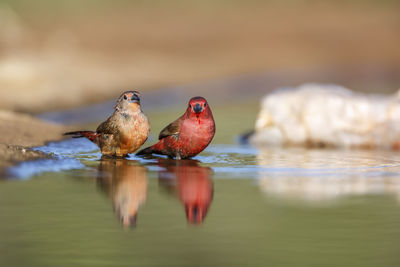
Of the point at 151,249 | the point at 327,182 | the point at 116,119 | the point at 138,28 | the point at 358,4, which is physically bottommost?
the point at 151,249

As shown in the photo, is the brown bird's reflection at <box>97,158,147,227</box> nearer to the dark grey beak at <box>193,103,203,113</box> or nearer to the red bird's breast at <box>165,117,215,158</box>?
the red bird's breast at <box>165,117,215,158</box>

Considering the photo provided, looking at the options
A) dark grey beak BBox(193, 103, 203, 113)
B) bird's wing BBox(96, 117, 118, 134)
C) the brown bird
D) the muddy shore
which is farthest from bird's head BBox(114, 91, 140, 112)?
the muddy shore

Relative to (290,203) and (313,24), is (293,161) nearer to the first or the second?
(290,203)

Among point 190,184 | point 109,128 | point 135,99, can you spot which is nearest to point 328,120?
point 135,99

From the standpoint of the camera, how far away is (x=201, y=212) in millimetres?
5090

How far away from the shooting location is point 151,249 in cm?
419

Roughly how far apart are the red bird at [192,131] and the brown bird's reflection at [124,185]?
1.64 ft

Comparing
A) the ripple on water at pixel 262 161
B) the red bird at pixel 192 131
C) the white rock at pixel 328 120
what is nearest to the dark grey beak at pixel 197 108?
the red bird at pixel 192 131

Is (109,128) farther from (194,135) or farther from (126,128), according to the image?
(194,135)

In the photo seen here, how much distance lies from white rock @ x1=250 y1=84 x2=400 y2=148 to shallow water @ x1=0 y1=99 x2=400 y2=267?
1.55m

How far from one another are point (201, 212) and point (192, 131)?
2.44 metres

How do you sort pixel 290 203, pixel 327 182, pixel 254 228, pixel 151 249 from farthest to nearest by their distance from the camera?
pixel 327 182 < pixel 290 203 < pixel 254 228 < pixel 151 249

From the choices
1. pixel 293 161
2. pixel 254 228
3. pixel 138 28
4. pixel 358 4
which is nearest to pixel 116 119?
pixel 293 161

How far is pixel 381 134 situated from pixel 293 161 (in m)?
2.00
